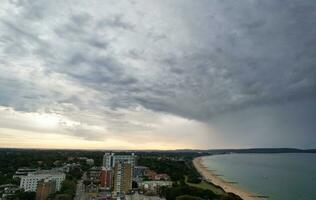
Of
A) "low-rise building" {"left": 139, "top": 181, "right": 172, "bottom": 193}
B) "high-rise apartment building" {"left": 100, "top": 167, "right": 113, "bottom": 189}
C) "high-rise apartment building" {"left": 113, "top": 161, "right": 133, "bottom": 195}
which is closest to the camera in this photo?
"high-rise apartment building" {"left": 113, "top": 161, "right": 133, "bottom": 195}

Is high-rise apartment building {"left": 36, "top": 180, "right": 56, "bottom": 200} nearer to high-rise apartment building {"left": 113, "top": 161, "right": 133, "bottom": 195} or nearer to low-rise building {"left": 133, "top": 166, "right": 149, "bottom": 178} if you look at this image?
high-rise apartment building {"left": 113, "top": 161, "right": 133, "bottom": 195}

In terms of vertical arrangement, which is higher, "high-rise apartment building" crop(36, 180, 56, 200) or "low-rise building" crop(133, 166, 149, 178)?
"low-rise building" crop(133, 166, 149, 178)

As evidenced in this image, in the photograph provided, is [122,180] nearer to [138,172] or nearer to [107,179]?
[107,179]

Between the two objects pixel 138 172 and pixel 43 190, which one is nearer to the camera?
pixel 43 190

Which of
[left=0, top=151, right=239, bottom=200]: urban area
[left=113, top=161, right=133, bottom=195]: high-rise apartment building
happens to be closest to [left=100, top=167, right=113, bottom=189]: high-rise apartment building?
[left=0, top=151, right=239, bottom=200]: urban area

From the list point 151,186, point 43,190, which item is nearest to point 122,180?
point 151,186

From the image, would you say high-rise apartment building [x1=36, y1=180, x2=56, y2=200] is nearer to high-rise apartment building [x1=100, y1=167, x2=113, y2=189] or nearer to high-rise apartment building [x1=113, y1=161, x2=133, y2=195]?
high-rise apartment building [x1=113, y1=161, x2=133, y2=195]

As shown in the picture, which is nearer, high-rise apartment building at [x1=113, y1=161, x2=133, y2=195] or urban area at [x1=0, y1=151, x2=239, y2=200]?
urban area at [x1=0, y1=151, x2=239, y2=200]

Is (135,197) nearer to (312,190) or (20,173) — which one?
(20,173)

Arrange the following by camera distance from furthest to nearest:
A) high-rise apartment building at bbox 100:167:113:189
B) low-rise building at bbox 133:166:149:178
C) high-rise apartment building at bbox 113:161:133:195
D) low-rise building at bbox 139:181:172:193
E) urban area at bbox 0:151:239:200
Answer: low-rise building at bbox 133:166:149:178 < high-rise apartment building at bbox 100:167:113:189 < low-rise building at bbox 139:181:172:193 < high-rise apartment building at bbox 113:161:133:195 < urban area at bbox 0:151:239:200

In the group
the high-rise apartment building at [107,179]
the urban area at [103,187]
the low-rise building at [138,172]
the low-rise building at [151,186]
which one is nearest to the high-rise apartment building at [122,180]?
the urban area at [103,187]

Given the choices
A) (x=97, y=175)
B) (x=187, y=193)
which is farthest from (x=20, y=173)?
(x=187, y=193)
